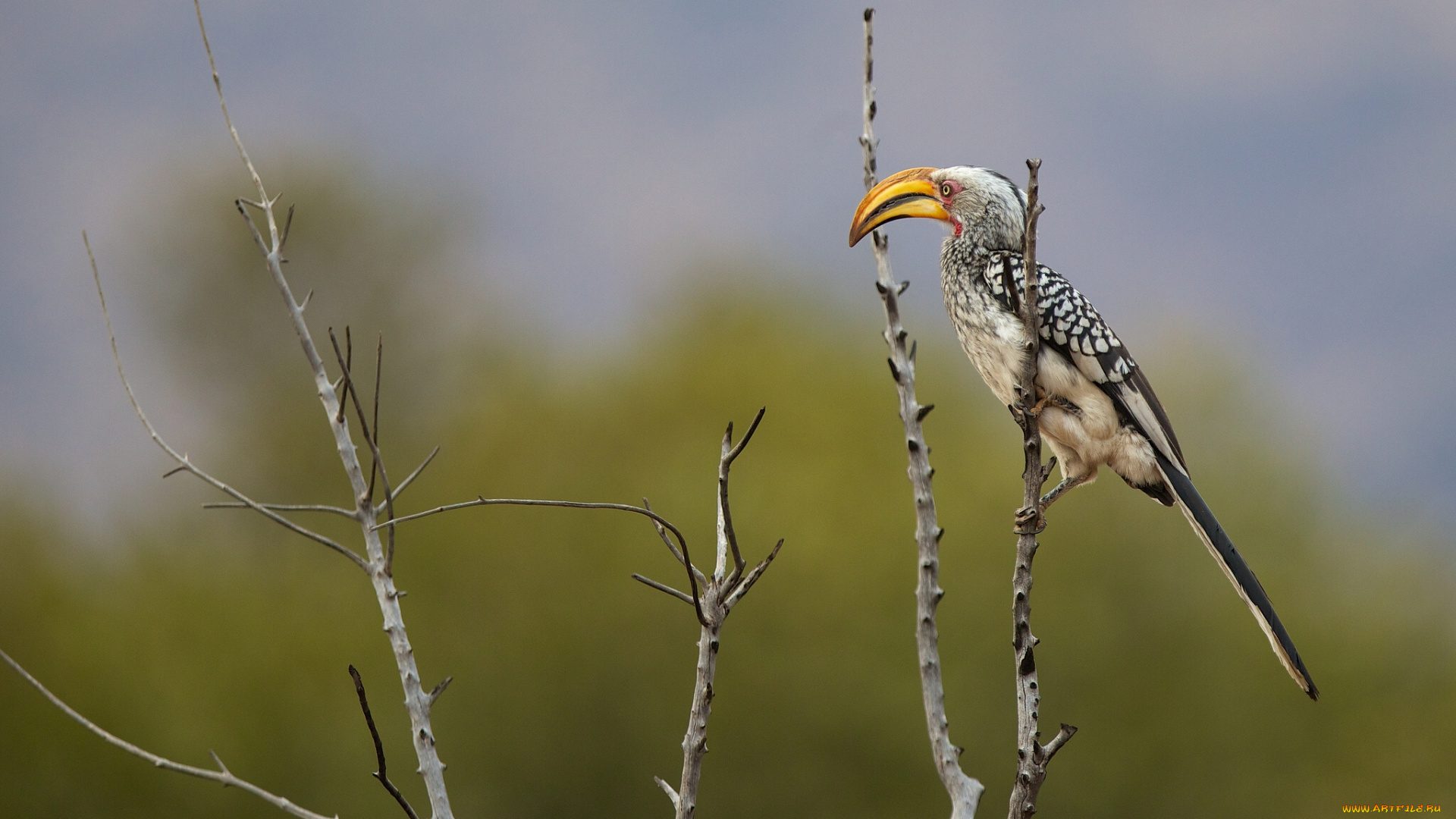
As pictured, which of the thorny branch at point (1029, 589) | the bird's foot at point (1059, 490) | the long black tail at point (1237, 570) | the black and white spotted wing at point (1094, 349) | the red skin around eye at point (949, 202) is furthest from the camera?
the red skin around eye at point (949, 202)

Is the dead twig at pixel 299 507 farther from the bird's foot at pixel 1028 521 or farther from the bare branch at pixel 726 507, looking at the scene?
the bird's foot at pixel 1028 521

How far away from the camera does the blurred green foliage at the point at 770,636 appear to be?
13477 mm

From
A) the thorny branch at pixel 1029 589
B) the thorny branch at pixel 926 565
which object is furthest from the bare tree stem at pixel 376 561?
the thorny branch at pixel 1029 589

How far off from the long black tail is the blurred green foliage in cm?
993

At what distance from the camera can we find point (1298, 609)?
49.9 ft

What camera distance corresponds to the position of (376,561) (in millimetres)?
2164

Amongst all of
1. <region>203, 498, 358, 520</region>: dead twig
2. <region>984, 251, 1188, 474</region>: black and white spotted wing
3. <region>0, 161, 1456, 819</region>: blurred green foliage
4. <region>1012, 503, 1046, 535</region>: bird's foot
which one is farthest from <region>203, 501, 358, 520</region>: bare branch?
<region>0, 161, 1456, 819</region>: blurred green foliage

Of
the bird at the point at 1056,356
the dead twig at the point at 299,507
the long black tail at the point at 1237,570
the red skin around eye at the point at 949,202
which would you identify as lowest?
the dead twig at the point at 299,507

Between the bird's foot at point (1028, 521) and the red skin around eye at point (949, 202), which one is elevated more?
the red skin around eye at point (949, 202)

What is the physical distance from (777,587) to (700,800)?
2.82 metres

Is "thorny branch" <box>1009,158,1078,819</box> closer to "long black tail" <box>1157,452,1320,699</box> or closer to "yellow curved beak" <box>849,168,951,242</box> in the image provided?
"long black tail" <box>1157,452,1320,699</box>

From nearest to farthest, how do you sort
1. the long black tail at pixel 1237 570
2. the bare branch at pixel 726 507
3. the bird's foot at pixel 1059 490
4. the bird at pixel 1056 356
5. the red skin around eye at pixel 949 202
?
1. the bare branch at pixel 726 507
2. the long black tail at pixel 1237 570
3. the bird's foot at pixel 1059 490
4. the bird at pixel 1056 356
5. the red skin around eye at pixel 949 202

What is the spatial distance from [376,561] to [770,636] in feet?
39.7

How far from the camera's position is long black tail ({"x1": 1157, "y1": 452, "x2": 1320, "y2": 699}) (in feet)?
9.09
